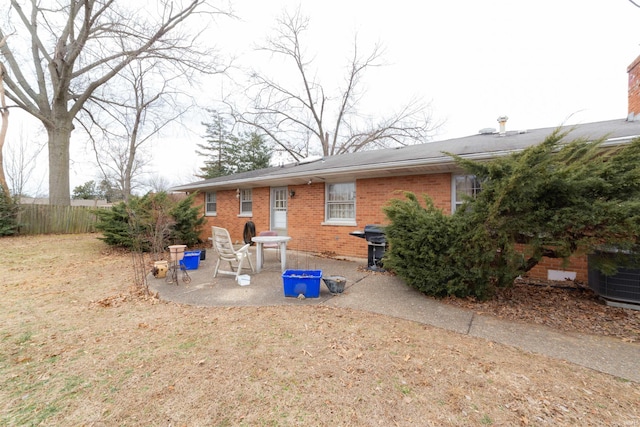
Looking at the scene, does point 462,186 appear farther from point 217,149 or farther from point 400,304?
point 217,149

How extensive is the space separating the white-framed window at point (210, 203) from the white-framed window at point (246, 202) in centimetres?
201

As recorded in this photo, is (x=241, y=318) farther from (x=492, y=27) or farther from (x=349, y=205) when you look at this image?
(x=492, y=27)

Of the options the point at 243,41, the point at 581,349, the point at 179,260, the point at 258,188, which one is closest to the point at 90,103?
→ the point at 243,41

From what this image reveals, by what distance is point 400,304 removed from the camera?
4.16 metres

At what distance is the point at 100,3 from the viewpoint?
11.2 m

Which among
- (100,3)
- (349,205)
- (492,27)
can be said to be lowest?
(349,205)

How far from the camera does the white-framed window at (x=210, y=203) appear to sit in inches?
488

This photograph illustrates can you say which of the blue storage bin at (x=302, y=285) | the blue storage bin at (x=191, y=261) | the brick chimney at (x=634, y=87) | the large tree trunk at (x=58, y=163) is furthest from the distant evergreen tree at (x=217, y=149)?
the brick chimney at (x=634, y=87)

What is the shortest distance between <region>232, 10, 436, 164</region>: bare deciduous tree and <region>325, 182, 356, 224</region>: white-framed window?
1329 cm

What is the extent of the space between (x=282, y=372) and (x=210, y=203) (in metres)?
11.4

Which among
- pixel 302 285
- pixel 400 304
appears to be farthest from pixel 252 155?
pixel 400 304

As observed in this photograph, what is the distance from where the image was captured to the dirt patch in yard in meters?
1.92

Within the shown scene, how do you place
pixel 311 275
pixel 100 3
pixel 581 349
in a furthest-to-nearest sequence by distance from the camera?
pixel 100 3, pixel 311 275, pixel 581 349

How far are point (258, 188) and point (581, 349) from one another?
9435 millimetres
